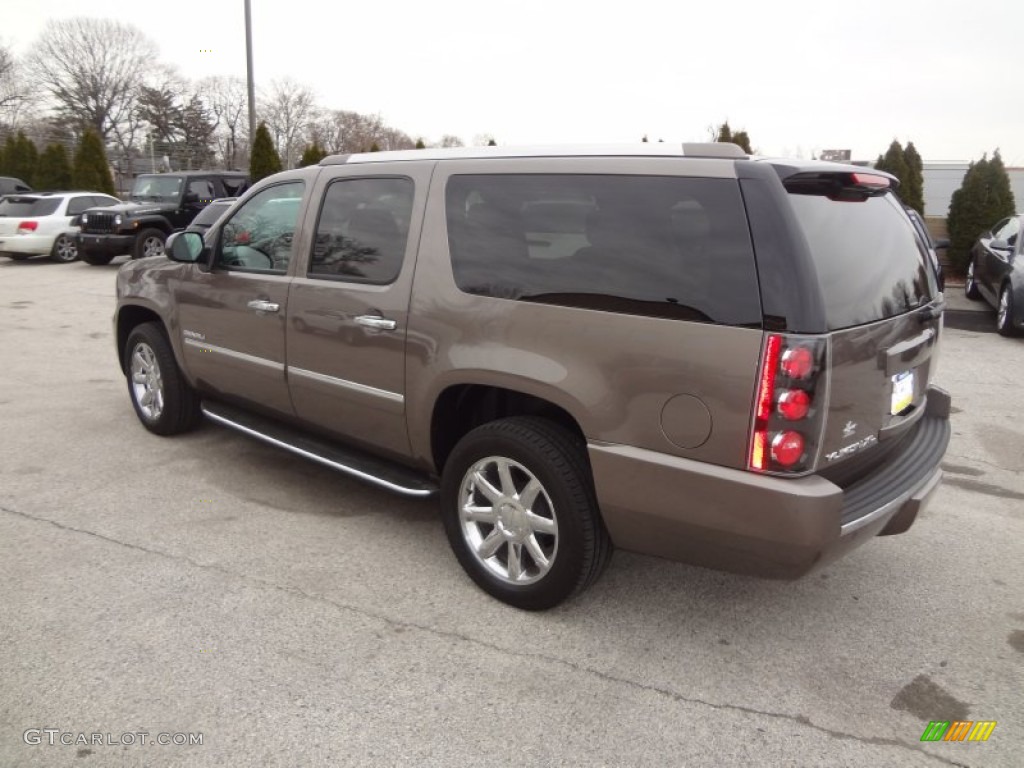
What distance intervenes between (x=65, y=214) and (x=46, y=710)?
17.3 meters

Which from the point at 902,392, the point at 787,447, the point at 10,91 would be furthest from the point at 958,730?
the point at 10,91

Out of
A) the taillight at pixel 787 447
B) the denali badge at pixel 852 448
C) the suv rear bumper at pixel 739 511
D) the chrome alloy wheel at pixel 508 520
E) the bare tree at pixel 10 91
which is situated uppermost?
the bare tree at pixel 10 91

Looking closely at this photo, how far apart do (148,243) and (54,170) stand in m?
15.1

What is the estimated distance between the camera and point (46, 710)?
8.26ft

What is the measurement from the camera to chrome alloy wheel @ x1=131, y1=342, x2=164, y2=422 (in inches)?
202

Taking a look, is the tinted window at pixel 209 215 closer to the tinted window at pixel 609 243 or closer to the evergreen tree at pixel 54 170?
the tinted window at pixel 609 243

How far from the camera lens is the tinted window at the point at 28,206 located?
16.9 meters

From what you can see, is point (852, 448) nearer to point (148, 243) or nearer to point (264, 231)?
point (264, 231)

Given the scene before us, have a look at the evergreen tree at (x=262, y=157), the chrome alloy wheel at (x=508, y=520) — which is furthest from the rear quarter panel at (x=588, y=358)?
the evergreen tree at (x=262, y=157)

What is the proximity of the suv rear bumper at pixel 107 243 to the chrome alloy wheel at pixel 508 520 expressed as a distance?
1451 centimetres

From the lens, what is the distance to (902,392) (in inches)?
119

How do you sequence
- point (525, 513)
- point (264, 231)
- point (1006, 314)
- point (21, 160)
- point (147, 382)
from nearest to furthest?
point (525, 513)
point (264, 231)
point (147, 382)
point (1006, 314)
point (21, 160)

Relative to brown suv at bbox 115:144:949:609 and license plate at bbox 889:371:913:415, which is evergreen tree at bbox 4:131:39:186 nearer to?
brown suv at bbox 115:144:949:609

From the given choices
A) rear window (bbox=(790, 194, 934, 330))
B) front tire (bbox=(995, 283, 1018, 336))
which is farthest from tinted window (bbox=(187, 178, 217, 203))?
rear window (bbox=(790, 194, 934, 330))
